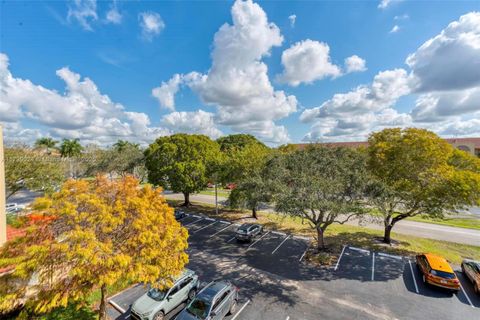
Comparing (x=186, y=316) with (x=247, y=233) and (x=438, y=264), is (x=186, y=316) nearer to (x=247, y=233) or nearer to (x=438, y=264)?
(x=247, y=233)

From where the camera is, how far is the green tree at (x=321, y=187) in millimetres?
13172

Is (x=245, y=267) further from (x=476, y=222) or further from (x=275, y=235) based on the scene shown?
(x=476, y=222)

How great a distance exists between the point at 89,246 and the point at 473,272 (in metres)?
18.4

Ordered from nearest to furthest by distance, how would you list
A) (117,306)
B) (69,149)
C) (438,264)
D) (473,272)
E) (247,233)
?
(117,306)
(473,272)
(438,264)
(247,233)
(69,149)

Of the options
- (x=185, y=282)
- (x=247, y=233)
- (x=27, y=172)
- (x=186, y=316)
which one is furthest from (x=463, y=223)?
(x=27, y=172)

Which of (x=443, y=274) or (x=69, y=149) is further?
(x=69, y=149)

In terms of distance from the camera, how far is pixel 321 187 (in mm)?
13547

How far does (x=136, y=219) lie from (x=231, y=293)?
565cm

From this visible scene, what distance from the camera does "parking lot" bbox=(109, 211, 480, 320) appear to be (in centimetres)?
1000


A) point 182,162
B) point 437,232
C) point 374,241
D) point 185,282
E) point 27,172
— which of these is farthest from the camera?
point 182,162

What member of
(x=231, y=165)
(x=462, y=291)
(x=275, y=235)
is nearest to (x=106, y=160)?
(x=231, y=165)

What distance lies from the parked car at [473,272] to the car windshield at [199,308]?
45.1ft

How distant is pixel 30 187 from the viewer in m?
22.4

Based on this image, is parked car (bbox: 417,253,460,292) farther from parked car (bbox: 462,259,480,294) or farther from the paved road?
the paved road
